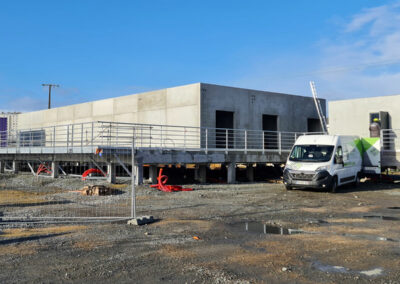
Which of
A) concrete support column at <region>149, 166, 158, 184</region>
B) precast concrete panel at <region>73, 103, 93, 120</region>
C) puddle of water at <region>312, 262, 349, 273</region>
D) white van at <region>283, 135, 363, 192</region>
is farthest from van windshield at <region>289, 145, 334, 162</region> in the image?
precast concrete panel at <region>73, 103, 93, 120</region>

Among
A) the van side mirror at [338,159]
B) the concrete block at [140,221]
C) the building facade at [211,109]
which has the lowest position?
the concrete block at [140,221]

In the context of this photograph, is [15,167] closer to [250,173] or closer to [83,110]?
[83,110]

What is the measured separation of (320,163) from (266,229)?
7.47m

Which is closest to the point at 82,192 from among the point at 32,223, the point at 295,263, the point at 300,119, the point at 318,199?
the point at 32,223

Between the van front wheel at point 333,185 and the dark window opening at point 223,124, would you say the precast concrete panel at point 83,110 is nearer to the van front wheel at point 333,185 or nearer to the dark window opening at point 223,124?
the dark window opening at point 223,124

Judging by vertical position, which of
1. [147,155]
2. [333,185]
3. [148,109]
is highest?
[148,109]

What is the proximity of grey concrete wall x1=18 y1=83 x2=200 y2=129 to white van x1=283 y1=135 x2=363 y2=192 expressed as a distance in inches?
303

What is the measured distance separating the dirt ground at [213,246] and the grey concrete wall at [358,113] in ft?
44.8

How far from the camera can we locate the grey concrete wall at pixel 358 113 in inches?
922

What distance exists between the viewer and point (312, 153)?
1556 cm

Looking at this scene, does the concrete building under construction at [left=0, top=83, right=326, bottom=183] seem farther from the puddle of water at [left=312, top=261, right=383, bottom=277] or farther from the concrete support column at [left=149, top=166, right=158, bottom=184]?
the puddle of water at [left=312, top=261, right=383, bottom=277]

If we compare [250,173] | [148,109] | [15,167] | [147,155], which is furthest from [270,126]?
[15,167]

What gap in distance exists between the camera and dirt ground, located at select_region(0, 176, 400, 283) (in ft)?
16.8

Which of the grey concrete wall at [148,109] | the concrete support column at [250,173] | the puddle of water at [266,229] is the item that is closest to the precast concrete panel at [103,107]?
the grey concrete wall at [148,109]
